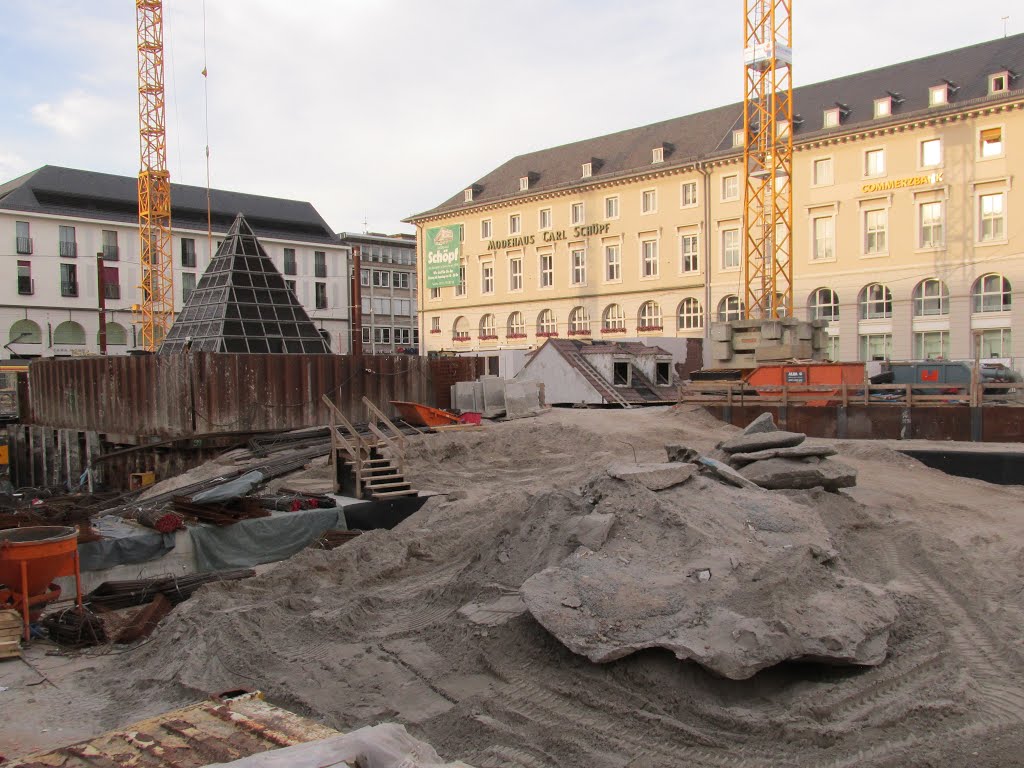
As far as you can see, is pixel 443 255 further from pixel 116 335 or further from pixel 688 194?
pixel 116 335

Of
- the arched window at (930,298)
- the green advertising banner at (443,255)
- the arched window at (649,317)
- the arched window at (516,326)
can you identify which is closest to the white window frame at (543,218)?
the green advertising banner at (443,255)

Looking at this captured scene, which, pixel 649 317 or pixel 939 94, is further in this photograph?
pixel 649 317

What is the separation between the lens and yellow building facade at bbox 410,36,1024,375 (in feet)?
138

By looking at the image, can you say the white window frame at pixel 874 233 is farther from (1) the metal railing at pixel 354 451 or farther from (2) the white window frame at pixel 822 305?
(1) the metal railing at pixel 354 451

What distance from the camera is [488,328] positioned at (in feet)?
214

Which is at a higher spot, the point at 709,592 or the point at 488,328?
the point at 488,328

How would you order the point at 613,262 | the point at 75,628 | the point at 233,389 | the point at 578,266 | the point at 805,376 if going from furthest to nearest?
the point at 578,266 < the point at 613,262 < the point at 805,376 < the point at 233,389 < the point at 75,628

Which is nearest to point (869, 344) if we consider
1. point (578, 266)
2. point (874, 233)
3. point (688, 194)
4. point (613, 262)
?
point (874, 233)

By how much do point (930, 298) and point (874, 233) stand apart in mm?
4784

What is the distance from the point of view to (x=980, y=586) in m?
8.86

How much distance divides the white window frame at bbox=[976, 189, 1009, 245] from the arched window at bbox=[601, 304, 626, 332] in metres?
22.0

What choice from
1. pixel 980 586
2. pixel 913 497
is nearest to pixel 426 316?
pixel 913 497

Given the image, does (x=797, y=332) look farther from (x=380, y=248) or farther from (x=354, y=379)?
(x=380, y=248)

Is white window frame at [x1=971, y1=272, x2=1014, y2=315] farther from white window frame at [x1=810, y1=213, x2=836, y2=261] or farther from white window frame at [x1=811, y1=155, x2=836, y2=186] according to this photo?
white window frame at [x1=811, y1=155, x2=836, y2=186]
